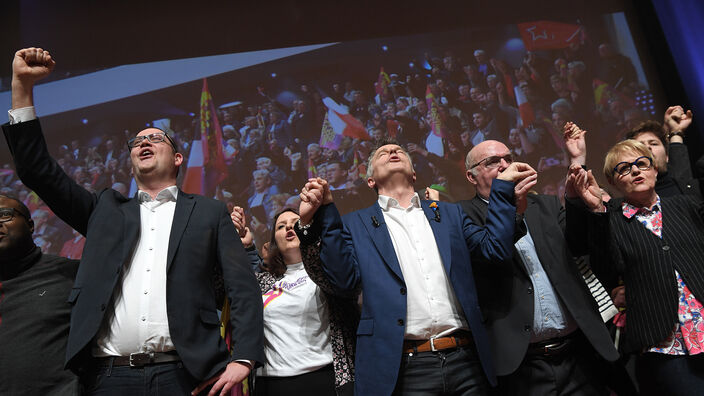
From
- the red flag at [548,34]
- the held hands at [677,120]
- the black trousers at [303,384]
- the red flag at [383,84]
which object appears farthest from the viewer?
the red flag at [548,34]

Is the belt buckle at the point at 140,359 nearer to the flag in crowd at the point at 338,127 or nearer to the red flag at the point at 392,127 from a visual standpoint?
the flag in crowd at the point at 338,127

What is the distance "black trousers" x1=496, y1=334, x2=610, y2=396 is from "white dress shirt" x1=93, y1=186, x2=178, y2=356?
4.53ft

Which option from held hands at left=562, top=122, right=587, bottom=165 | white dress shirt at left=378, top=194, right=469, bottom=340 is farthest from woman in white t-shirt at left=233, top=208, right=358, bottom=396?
held hands at left=562, top=122, right=587, bottom=165

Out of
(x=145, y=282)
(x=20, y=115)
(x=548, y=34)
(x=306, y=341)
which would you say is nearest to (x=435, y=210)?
(x=306, y=341)

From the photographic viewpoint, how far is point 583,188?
2.06 m

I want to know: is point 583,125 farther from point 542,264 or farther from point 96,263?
point 96,263

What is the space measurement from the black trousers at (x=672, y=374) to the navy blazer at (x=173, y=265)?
155 centimetres

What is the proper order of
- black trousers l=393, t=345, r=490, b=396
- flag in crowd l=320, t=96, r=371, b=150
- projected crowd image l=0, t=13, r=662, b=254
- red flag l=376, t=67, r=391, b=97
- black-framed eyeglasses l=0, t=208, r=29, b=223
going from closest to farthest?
black trousers l=393, t=345, r=490, b=396
black-framed eyeglasses l=0, t=208, r=29, b=223
projected crowd image l=0, t=13, r=662, b=254
flag in crowd l=320, t=96, r=371, b=150
red flag l=376, t=67, r=391, b=97

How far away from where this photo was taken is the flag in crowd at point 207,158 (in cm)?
457

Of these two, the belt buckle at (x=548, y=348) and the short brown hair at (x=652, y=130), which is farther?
the short brown hair at (x=652, y=130)

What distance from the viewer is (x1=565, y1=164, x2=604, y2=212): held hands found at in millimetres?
2041

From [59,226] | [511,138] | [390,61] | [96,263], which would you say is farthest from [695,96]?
[59,226]

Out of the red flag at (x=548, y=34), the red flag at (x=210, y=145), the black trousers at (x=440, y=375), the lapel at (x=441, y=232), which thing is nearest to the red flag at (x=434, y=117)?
the red flag at (x=548, y=34)

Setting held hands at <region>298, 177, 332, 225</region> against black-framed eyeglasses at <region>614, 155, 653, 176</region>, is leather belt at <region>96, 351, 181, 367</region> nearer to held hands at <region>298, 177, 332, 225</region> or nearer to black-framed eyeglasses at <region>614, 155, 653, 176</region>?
held hands at <region>298, 177, 332, 225</region>
